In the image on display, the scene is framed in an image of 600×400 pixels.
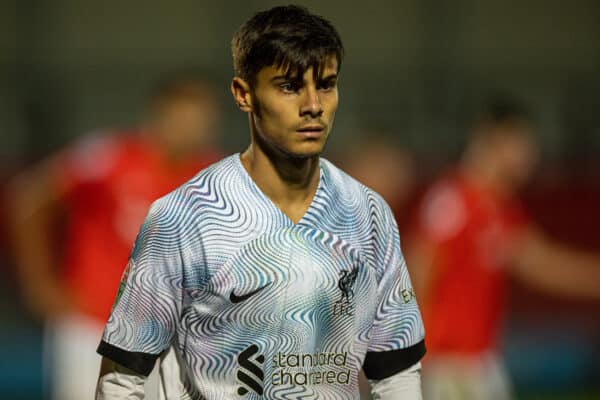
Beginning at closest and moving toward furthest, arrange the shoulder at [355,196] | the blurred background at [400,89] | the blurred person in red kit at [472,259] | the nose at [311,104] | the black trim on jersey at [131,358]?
1. the nose at [311,104]
2. the black trim on jersey at [131,358]
3. the shoulder at [355,196]
4. the blurred person in red kit at [472,259]
5. the blurred background at [400,89]

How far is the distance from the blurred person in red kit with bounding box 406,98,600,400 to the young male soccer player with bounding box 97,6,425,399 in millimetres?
3512

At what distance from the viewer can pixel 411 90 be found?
12469 mm

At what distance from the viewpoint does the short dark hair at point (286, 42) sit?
11.6 feet

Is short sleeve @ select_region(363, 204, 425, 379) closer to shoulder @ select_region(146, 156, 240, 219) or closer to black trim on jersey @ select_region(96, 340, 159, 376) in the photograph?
shoulder @ select_region(146, 156, 240, 219)

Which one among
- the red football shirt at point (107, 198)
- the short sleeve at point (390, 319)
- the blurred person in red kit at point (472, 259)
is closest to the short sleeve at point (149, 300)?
the short sleeve at point (390, 319)

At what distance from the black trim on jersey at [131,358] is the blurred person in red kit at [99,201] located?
9.48 ft

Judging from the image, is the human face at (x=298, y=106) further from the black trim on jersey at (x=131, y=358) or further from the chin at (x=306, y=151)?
the black trim on jersey at (x=131, y=358)

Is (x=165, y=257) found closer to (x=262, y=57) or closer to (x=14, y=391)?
(x=262, y=57)

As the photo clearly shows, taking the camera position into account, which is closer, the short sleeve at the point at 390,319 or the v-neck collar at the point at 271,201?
the v-neck collar at the point at 271,201

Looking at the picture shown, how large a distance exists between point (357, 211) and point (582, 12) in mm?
10836

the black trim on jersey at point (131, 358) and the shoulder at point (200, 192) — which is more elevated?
the shoulder at point (200, 192)

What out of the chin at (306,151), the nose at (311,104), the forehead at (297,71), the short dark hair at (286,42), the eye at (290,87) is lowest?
the chin at (306,151)

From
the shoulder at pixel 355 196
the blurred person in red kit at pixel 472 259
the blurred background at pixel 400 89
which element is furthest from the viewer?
the blurred background at pixel 400 89

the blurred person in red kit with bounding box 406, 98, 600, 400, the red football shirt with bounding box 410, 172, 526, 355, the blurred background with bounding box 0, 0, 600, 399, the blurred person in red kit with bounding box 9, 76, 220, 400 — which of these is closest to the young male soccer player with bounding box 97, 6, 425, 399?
the blurred person in red kit with bounding box 9, 76, 220, 400
